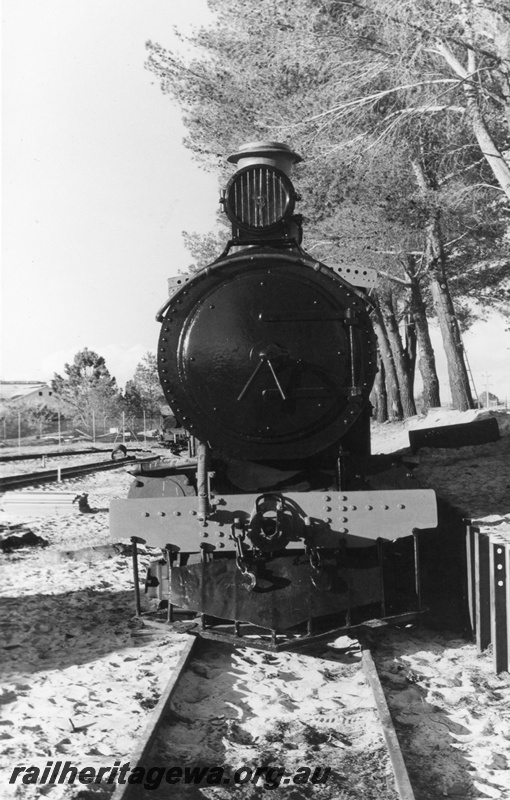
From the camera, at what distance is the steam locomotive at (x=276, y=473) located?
15.4ft

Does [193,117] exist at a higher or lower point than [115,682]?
higher

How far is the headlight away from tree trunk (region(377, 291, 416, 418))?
16.7 metres

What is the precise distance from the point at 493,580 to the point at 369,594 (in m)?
0.79

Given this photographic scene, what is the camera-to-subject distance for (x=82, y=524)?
A: 10.8m

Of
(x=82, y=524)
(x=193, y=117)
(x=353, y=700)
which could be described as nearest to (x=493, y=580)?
(x=353, y=700)

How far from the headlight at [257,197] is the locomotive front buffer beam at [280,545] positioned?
208 cm

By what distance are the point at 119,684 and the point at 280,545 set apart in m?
1.25

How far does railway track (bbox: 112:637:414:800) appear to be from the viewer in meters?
3.16

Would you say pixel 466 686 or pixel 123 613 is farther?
pixel 123 613

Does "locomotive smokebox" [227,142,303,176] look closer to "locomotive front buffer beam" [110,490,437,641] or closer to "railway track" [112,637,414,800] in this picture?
"locomotive front buffer beam" [110,490,437,641]

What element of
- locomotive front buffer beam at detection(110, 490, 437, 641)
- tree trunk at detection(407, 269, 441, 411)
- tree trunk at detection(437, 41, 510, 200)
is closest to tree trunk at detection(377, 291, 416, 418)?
tree trunk at detection(407, 269, 441, 411)

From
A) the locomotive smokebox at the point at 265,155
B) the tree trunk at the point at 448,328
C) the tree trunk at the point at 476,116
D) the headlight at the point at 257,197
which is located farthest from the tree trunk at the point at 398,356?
the headlight at the point at 257,197

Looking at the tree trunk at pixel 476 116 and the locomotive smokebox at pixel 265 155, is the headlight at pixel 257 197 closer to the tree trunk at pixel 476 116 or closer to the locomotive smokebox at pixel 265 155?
the locomotive smokebox at pixel 265 155

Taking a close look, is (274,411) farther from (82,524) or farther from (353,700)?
(82,524)
